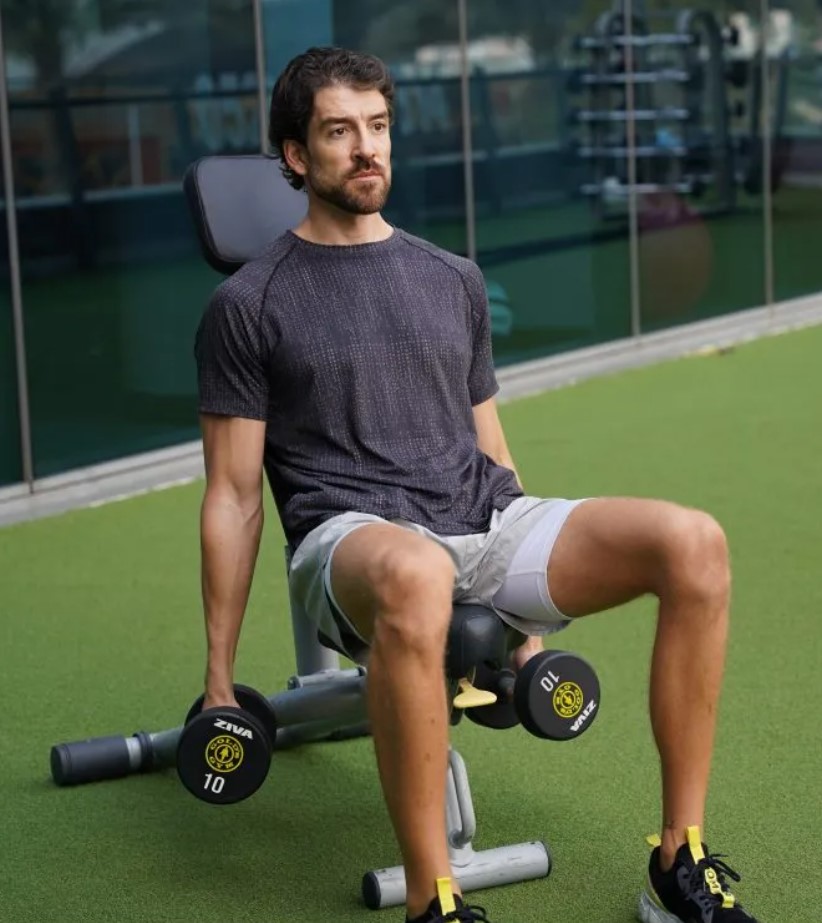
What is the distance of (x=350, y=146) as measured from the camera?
2955 millimetres

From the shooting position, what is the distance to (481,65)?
7340 millimetres

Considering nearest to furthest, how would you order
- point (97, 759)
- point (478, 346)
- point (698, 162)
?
point (478, 346) → point (97, 759) → point (698, 162)

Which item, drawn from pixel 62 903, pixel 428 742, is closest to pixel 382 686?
pixel 428 742

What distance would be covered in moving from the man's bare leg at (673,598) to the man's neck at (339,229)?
2.01 ft

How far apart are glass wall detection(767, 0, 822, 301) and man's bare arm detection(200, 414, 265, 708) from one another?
6.71m

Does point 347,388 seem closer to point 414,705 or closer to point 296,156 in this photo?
point 296,156

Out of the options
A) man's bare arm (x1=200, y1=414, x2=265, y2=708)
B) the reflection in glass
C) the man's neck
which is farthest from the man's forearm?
the reflection in glass

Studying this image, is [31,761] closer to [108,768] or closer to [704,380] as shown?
[108,768]

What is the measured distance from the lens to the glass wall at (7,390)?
5.59 metres

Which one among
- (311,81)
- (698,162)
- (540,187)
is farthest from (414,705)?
(698,162)

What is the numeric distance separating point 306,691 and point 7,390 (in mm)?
2696

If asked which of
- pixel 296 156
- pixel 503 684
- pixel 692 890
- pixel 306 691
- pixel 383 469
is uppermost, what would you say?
pixel 296 156

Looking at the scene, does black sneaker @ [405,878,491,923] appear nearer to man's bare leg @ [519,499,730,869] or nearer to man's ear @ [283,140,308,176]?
man's bare leg @ [519,499,730,869]

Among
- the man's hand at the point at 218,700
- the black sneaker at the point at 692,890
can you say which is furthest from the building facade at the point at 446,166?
the black sneaker at the point at 692,890
